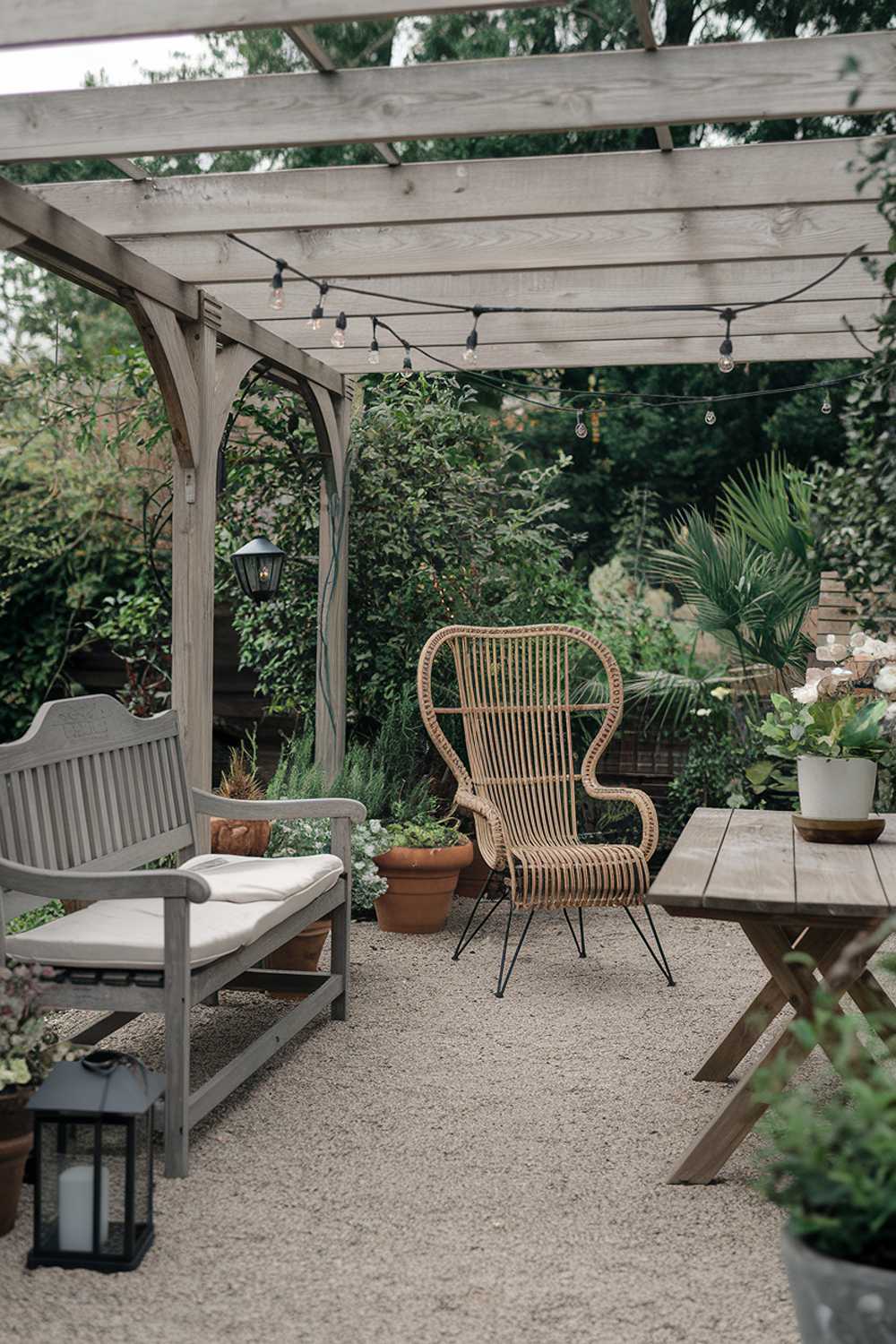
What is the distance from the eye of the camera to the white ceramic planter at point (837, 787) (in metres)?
3.16

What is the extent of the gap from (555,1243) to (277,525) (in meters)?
4.37

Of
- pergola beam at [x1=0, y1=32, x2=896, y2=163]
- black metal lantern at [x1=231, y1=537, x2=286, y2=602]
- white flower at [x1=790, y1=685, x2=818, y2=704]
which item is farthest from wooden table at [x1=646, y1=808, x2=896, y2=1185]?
black metal lantern at [x1=231, y1=537, x2=286, y2=602]

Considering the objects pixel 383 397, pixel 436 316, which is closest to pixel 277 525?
pixel 383 397

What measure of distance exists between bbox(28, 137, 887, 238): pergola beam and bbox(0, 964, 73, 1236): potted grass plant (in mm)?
2271

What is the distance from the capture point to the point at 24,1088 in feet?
7.79

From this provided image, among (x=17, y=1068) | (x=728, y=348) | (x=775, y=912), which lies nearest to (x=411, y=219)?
(x=728, y=348)

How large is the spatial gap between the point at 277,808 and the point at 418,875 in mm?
1269

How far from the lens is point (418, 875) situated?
4.96 metres

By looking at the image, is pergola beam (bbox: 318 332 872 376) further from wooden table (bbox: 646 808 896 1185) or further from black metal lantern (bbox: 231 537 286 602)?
wooden table (bbox: 646 808 896 1185)

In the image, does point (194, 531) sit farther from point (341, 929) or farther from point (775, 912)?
point (775, 912)

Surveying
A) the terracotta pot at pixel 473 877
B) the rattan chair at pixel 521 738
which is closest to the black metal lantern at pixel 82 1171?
the rattan chair at pixel 521 738

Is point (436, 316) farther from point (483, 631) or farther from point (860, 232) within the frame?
point (860, 232)

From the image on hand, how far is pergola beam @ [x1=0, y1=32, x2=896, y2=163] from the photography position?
9.32 feet

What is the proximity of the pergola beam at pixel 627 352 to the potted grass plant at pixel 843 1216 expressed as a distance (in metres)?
4.10
